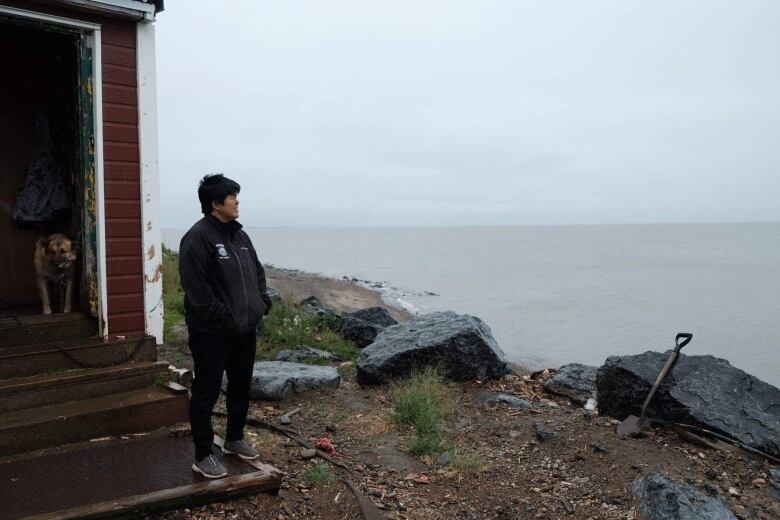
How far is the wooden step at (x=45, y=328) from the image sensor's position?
5.46 metres

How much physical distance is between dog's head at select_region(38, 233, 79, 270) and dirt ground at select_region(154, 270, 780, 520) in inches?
83.4

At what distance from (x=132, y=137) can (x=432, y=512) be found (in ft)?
13.7

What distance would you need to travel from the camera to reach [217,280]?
13.4 ft

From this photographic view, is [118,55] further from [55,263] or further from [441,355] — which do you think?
[441,355]

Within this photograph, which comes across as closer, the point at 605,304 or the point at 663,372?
the point at 663,372

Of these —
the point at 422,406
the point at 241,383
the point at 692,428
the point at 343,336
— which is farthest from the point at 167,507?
the point at 343,336

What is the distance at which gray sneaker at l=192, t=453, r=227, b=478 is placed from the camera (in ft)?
13.9

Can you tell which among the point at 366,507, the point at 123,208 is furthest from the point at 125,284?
the point at 366,507

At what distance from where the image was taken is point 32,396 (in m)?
4.96

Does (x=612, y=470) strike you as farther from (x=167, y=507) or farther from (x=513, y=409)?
(x=167, y=507)

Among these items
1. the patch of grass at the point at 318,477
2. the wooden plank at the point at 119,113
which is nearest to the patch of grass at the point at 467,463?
the patch of grass at the point at 318,477

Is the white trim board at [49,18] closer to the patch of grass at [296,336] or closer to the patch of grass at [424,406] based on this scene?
the patch of grass at [424,406]

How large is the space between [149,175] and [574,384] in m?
5.71

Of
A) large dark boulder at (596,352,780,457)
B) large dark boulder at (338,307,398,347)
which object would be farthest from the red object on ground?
large dark boulder at (338,307,398,347)
